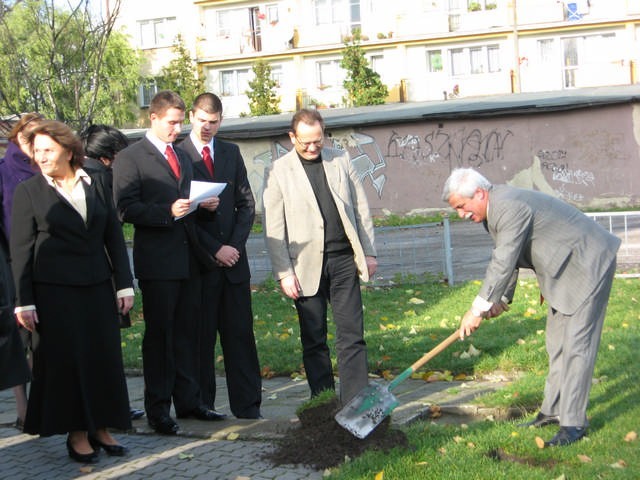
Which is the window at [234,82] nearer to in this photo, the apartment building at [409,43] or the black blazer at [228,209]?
the apartment building at [409,43]

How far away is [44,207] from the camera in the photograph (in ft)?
18.8

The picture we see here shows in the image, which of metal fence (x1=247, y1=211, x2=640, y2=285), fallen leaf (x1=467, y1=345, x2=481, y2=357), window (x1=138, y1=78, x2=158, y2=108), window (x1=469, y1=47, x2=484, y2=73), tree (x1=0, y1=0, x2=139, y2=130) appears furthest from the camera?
window (x1=138, y1=78, x2=158, y2=108)

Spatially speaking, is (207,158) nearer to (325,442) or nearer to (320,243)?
(320,243)

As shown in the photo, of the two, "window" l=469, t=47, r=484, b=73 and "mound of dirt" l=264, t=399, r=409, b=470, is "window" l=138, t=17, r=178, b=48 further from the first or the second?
"mound of dirt" l=264, t=399, r=409, b=470

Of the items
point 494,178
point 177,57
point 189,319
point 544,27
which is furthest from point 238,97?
point 189,319

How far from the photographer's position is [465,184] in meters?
5.54

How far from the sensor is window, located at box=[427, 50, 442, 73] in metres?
48.2

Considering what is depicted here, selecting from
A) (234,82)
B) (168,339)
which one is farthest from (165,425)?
(234,82)

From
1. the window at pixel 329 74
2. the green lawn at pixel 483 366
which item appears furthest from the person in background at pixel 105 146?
the window at pixel 329 74

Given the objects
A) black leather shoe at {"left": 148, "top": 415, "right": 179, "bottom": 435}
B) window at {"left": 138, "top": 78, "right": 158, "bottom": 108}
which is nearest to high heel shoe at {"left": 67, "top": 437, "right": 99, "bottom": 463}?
black leather shoe at {"left": 148, "top": 415, "right": 179, "bottom": 435}

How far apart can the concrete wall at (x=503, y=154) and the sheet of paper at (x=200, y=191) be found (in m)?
22.0

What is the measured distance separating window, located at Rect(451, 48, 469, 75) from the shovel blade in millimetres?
43867

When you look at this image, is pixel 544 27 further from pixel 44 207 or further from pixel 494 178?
pixel 44 207

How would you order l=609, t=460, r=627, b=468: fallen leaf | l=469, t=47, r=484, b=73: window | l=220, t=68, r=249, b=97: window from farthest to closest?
1. l=220, t=68, r=249, b=97: window
2. l=469, t=47, r=484, b=73: window
3. l=609, t=460, r=627, b=468: fallen leaf
